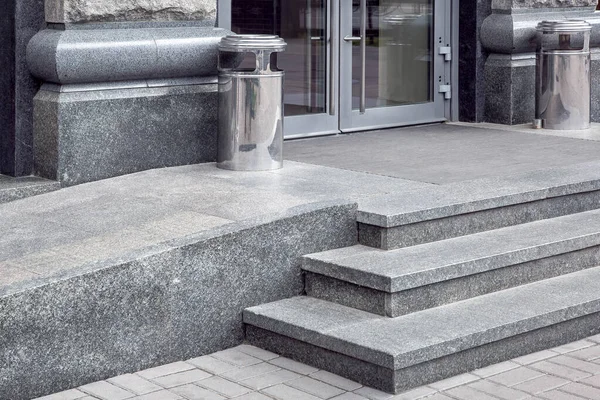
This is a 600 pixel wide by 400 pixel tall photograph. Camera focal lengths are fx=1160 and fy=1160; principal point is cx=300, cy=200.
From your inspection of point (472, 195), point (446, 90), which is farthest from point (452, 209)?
point (446, 90)

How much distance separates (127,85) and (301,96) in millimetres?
2477

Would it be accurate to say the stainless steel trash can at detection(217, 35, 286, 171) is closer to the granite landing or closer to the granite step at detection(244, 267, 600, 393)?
the granite landing

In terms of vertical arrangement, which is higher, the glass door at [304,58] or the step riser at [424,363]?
the glass door at [304,58]

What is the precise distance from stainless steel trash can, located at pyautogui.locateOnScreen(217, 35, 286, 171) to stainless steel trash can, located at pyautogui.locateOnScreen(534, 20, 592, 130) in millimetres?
3440

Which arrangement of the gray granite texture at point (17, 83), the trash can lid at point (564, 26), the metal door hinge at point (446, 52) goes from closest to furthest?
the gray granite texture at point (17, 83) < the trash can lid at point (564, 26) < the metal door hinge at point (446, 52)

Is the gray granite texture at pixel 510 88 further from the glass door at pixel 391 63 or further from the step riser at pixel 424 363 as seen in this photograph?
the step riser at pixel 424 363

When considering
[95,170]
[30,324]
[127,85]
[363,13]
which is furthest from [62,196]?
[363,13]

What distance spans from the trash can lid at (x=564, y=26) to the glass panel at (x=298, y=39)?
6.74ft

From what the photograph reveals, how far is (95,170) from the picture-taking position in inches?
300

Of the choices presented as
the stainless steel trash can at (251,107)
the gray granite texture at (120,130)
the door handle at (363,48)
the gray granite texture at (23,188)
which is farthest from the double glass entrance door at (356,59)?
the gray granite texture at (23,188)

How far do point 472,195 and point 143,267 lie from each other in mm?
2214

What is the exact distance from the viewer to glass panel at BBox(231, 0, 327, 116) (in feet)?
31.0

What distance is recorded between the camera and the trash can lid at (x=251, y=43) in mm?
7766

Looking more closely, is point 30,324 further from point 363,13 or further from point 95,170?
point 363,13
